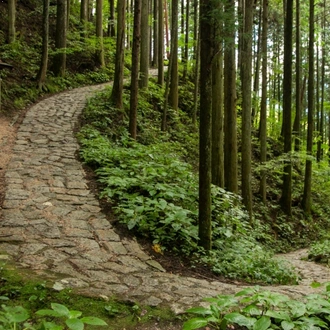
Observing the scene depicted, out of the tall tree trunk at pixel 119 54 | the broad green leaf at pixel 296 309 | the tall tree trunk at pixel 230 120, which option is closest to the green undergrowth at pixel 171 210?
the tall tree trunk at pixel 230 120

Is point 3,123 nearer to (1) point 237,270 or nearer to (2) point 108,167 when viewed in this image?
(2) point 108,167

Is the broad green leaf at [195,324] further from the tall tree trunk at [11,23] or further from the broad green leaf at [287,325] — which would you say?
the tall tree trunk at [11,23]

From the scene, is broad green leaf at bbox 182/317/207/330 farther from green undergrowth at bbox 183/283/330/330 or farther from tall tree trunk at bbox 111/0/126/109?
tall tree trunk at bbox 111/0/126/109

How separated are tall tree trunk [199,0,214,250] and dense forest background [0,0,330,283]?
1cm

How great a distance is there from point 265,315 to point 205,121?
2.50m

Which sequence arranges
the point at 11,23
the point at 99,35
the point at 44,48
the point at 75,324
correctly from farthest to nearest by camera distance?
the point at 99,35 → the point at 11,23 → the point at 44,48 → the point at 75,324

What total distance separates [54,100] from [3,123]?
11.3ft

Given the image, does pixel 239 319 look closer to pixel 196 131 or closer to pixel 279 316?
pixel 279 316

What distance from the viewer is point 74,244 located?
4398 mm

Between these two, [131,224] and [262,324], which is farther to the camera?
[131,224]

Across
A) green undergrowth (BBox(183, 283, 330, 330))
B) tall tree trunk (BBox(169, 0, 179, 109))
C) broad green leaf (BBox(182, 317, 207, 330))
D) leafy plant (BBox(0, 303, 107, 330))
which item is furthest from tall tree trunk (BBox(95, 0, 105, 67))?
broad green leaf (BBox(182, 317, 207, 330))

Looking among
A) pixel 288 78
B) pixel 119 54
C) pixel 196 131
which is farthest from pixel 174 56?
pixel 288 78

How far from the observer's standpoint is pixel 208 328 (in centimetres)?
280

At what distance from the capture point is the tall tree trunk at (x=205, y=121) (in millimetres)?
4293
